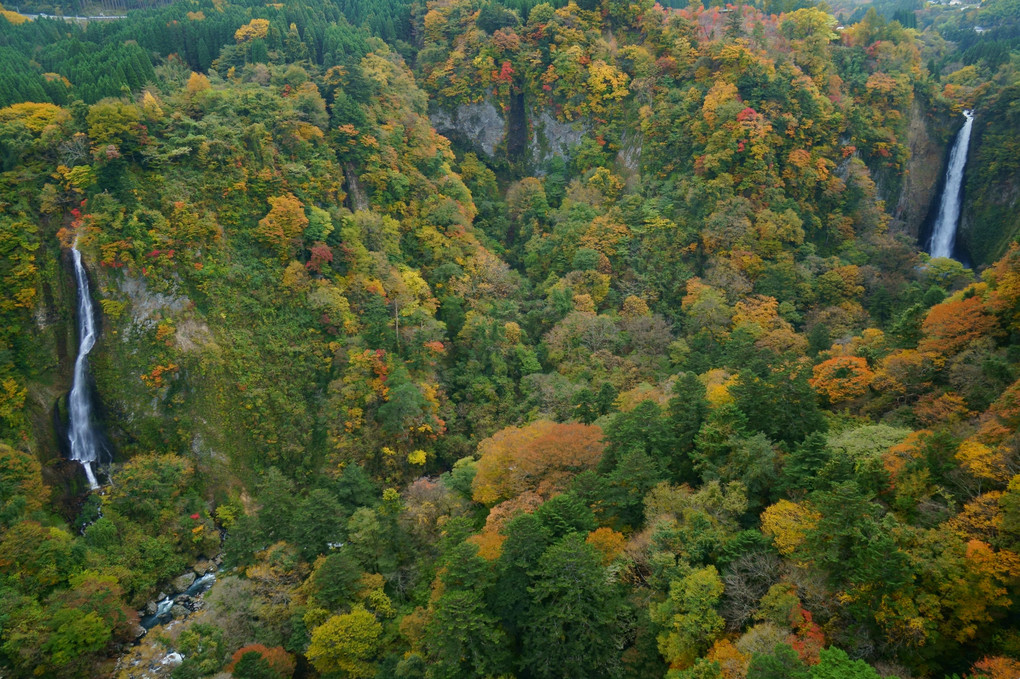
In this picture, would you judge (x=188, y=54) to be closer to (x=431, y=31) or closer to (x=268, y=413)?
(x=431, y=31)

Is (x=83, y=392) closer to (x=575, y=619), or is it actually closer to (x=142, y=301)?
(x=142, y=301)

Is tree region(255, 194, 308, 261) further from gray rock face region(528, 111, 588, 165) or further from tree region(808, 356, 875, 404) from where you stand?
tree region(808, 356, 875, 404)

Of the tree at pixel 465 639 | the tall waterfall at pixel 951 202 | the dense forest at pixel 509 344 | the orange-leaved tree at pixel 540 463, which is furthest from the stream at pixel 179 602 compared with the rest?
the tall waterfall at pixel 951 202

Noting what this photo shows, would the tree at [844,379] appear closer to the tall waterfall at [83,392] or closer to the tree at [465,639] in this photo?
the tree at [465,639]

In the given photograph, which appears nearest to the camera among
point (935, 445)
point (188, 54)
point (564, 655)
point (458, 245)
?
point (935, 445)

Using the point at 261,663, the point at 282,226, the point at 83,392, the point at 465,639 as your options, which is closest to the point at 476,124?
the point at 282,226

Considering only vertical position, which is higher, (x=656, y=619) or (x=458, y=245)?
(x=458, y=245)

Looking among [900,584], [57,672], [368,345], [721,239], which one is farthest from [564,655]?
[721,239]
